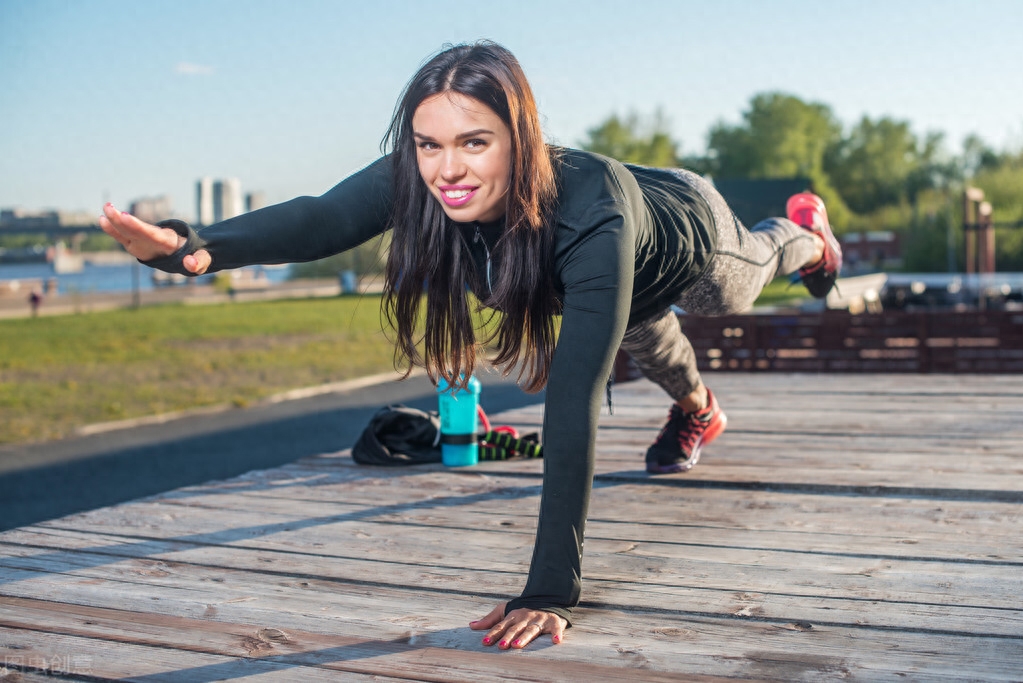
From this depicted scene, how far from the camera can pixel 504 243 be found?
2287mm

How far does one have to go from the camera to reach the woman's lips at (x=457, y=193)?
2.22m

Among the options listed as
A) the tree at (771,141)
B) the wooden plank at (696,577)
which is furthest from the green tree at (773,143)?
the wooden plank at (696,577)

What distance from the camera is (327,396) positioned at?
10797 mm

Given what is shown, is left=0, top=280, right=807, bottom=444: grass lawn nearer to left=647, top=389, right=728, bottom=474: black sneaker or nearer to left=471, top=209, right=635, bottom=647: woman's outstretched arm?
left=647, top=389, right=728, bottom=474: black sneaker

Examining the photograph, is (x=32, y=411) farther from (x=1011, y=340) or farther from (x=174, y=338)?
(x=174, y=338)

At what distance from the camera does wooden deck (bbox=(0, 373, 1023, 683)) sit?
2.02m

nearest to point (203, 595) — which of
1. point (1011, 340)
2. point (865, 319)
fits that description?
A: point (865, 319)

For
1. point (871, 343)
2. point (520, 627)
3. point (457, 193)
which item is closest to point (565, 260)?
point (457, 193)

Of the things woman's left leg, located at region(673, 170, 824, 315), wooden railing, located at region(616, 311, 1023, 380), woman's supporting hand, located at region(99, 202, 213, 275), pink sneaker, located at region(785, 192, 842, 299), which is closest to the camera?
woman's supporting hand, located at region(99, 202, 213, 275)

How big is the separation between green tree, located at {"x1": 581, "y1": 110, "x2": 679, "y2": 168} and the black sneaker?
63761mm

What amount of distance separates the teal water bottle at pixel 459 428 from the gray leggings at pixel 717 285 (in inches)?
36.5

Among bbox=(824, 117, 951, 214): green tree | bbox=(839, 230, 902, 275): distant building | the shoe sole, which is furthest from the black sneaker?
bbox=(824, 117, 951, 214): green tree

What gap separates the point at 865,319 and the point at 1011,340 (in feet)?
3.56

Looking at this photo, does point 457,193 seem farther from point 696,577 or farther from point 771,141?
point 771,141
